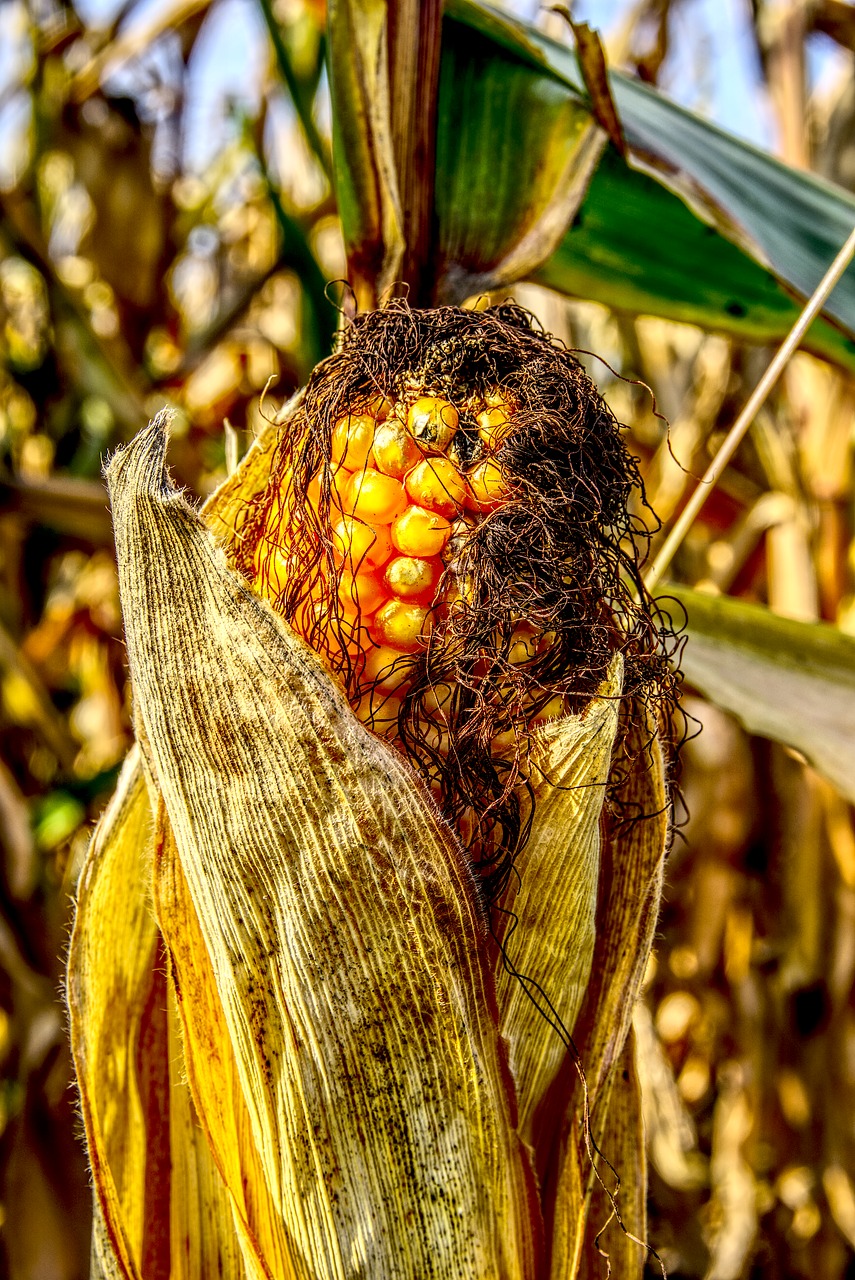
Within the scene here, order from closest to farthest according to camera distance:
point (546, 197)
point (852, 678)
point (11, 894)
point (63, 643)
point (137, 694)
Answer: point (137, 694) < point (546, 197) < point (852, 678) < point (11, 894) < point (63, 643)

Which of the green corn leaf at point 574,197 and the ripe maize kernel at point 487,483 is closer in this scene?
the ripe maize kernel at point 487,483

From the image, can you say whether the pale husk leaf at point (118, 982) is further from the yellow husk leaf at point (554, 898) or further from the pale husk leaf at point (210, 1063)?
the yellow husk leaf at point (554, 898)

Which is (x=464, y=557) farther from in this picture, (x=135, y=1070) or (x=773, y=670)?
(x=773, y=670)

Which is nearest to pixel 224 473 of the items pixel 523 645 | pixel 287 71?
pixel 287 71

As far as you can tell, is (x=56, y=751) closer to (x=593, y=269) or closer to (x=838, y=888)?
(x=593, y=269)

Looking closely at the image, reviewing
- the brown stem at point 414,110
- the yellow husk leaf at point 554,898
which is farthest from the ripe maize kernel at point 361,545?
the brown stem at point 414,110

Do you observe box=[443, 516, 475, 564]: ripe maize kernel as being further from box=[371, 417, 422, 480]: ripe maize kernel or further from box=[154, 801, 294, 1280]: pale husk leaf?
box=[154, 801, 294, 1280]: pale husk leaf

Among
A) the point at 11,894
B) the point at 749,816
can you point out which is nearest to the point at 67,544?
the point at 11,894
